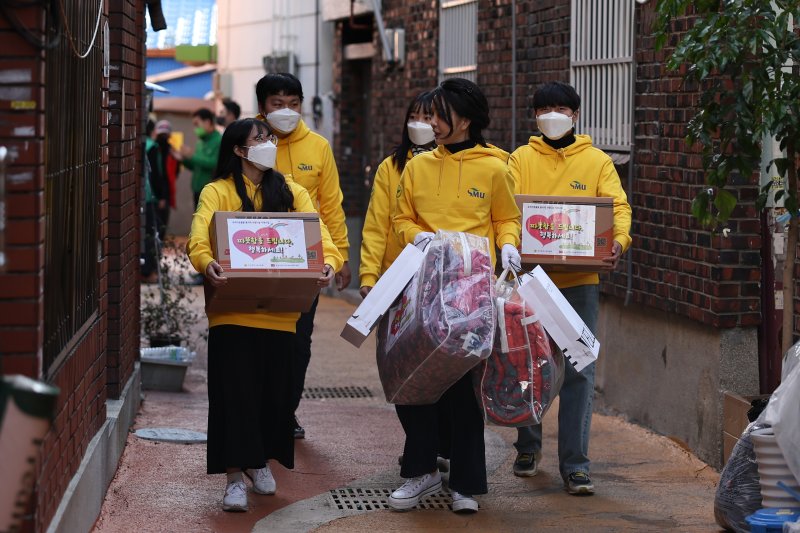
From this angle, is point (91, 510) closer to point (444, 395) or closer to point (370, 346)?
point (444, 395)

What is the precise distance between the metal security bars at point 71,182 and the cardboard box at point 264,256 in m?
0.56

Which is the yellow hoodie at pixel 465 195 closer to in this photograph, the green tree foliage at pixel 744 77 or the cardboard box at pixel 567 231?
the cardboard box at pixel 567 231

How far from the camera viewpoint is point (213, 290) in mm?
5586

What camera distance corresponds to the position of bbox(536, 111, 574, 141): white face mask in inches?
252

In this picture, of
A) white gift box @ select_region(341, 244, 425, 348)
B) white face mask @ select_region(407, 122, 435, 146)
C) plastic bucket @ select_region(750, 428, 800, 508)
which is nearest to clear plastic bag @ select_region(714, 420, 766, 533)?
plastic bucket @ select_region(750, 428, 800, 508)

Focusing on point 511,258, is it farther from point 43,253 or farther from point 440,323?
point 43,253

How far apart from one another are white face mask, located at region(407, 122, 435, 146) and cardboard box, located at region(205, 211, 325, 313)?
1.37 meters

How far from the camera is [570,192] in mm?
6469

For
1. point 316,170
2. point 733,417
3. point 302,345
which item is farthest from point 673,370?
point 316,170

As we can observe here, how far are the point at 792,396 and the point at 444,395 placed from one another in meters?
1.70

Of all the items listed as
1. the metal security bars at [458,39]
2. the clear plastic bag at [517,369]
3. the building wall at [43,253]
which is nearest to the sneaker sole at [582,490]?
the clear plastic bag at [517,369]

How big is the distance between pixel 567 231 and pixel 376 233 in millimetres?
919

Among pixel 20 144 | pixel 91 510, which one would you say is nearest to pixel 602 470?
pixel 91 510

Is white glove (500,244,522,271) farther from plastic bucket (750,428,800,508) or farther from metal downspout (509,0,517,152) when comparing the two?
metal downspout (509,0,517,152)
